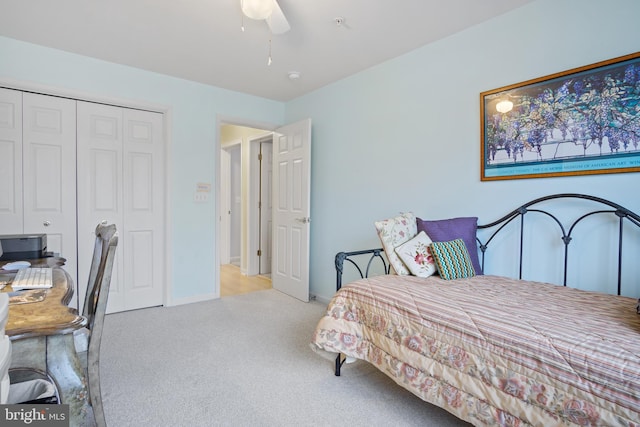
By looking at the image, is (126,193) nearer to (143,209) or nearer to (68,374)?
(143,209)

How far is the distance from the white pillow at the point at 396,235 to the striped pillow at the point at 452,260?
0.66ft

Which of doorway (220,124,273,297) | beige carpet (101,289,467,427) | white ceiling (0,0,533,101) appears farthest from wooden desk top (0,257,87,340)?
doorway (220,124,273,297)

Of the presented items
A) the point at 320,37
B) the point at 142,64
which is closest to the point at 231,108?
the point at 142,64

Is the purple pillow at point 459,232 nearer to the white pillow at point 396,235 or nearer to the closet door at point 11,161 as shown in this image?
the white pillow at point 396,235

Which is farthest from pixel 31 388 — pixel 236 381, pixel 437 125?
pixel 437 125

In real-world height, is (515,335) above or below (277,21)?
below

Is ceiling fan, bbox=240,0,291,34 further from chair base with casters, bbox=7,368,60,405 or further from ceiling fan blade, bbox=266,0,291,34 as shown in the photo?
chair base with casters, bbox=7,368,60,405

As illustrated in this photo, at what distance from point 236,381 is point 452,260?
A: 1.49 meters

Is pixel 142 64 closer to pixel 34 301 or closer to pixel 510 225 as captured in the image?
pixel 34 301

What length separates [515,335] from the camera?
1208mm

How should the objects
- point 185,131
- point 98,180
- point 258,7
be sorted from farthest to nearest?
point 185,131 → point 98,180 → point 258,7

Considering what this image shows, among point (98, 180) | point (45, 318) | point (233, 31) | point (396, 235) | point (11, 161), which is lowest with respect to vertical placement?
point (45, 318)

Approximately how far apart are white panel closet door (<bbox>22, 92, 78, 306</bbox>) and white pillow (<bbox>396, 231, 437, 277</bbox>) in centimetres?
290

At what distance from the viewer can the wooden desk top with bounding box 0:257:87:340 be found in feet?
3.01
